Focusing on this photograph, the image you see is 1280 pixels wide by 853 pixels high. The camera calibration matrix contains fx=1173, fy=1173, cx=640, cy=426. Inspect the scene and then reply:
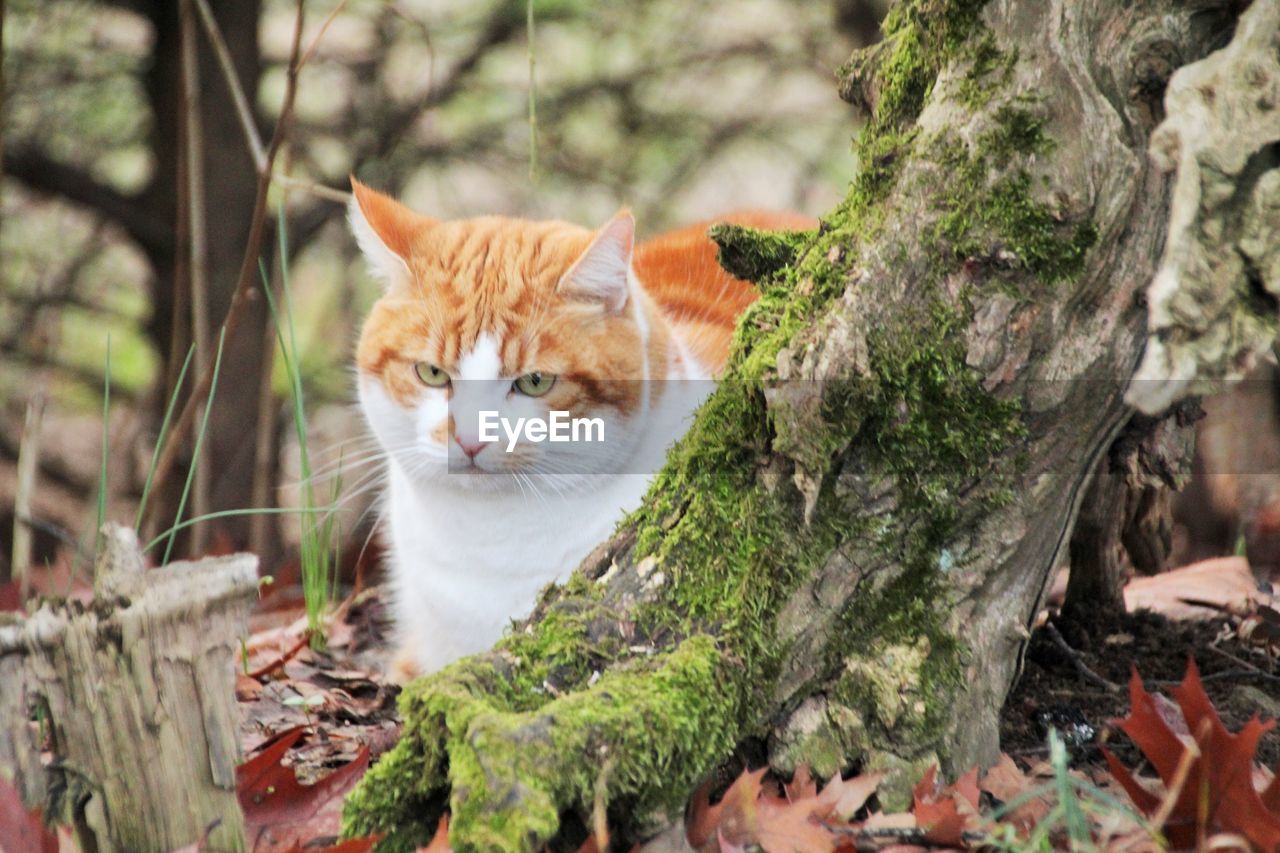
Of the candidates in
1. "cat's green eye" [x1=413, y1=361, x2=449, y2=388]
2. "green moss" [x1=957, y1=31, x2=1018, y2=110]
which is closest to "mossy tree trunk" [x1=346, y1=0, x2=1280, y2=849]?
"green moss" [x1=957, y1=31, x2=1018, y2=110]

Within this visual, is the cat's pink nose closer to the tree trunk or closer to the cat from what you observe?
the cat

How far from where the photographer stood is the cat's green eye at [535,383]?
7.63ft

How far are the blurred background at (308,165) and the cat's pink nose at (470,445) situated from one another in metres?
1.65

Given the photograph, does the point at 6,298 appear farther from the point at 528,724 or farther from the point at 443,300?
the point at 528,724

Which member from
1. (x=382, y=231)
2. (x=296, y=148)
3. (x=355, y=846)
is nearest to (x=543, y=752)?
(x=355, y=846)

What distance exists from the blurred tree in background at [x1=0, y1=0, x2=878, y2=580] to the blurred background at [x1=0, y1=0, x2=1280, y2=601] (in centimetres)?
1

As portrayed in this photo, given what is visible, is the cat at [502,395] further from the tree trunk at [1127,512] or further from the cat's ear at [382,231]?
the tree trunk at [1127,512]

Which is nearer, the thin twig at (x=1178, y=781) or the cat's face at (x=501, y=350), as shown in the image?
the thin twig at (x=1178, y=781)

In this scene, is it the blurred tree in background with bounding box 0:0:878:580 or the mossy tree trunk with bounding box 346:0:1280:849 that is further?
the blurred tree in background with bounding box 0:0:878:580

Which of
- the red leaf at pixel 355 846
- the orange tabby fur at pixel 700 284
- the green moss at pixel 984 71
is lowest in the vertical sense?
the red leaf at pixel 355 846

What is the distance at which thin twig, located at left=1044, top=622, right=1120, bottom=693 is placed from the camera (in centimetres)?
199

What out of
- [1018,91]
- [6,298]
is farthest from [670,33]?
[1018,91]

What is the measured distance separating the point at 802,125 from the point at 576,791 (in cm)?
422

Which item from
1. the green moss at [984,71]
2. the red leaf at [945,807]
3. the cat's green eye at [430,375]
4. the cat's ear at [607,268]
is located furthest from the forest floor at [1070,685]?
Result: the cat's ear at [607,268]
